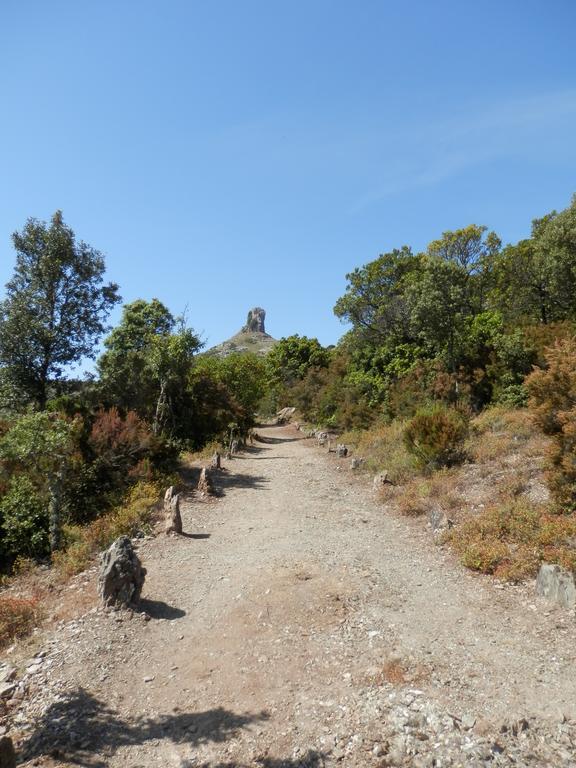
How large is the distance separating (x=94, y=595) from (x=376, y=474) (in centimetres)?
971

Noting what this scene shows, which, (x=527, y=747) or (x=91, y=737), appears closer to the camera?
(x=527, y=747)

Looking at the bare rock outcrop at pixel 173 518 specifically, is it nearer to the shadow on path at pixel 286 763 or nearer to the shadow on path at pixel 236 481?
the shadow on path at pixel 236 481

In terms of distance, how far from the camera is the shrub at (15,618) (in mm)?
6816

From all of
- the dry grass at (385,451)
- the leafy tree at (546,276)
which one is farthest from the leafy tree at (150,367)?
the leafy tree at (546,276)

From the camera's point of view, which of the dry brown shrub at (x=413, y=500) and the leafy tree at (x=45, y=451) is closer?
the leafy tree at (x=45, y=451)

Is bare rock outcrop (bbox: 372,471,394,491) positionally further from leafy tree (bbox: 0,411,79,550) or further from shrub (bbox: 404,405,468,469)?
leafy tree (bbox: 0,411,79,550)

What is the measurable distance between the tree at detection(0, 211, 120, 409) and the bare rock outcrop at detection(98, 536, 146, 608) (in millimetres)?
10268

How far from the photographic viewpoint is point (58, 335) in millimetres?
15820

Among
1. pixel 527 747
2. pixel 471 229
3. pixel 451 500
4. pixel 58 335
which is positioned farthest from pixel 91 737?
pixel 471 229

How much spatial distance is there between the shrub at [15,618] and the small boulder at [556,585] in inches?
298

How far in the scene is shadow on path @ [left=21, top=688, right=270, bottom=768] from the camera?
4.62m

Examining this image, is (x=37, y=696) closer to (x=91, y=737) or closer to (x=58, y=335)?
(x=91, y=737)

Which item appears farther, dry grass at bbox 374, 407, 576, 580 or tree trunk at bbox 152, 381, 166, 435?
tree trunk at bbox 152, 381, 166, 435

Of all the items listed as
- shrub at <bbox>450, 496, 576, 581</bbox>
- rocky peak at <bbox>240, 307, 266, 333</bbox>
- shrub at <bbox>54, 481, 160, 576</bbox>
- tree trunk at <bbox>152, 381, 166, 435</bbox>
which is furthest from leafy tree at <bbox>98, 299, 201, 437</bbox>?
rocky peak at <bbox>240, 307, 266, 333</bbox>
